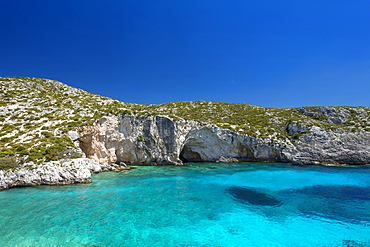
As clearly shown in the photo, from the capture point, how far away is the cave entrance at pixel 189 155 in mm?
37938

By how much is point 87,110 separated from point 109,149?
932 cm

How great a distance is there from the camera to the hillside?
20.2 metres

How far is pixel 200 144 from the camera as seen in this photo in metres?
36.7

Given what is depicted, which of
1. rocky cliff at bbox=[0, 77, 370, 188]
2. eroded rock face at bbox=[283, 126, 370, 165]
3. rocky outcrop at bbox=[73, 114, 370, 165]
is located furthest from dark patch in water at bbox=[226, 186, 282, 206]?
eroded rock face at bbox=[283, 126, 370, 165]

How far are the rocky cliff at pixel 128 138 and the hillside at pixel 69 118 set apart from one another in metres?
0.10

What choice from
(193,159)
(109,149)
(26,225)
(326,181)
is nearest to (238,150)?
(193,159)

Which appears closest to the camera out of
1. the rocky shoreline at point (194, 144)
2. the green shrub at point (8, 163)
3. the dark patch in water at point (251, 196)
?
the dark patch in water at point (251, 196)

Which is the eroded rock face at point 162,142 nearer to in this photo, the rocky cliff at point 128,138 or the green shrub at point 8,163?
the rocky cliff at point 128,138

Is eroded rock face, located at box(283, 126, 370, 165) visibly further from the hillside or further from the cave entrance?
the cave entrance

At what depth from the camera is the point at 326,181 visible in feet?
65.6

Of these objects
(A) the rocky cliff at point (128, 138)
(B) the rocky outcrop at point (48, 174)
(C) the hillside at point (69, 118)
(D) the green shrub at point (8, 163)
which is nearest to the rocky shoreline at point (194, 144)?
(A) the rocky cliff at point (128, 138)

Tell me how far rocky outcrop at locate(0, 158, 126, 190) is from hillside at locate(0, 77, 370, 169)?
0.81 meters

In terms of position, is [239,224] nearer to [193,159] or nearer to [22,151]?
[22,151]

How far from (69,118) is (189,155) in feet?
78.6
